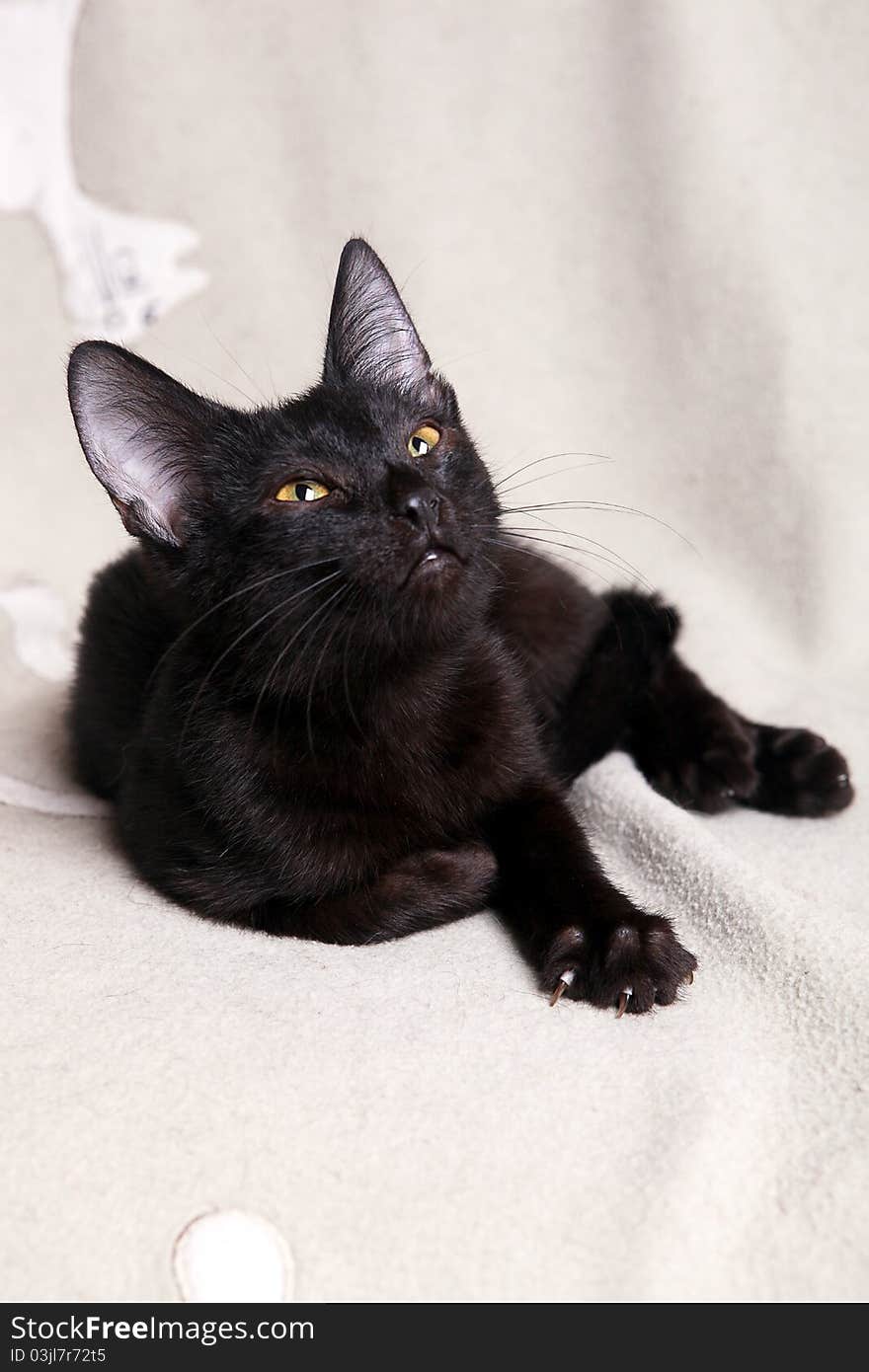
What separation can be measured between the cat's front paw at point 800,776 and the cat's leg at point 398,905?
1.67ft

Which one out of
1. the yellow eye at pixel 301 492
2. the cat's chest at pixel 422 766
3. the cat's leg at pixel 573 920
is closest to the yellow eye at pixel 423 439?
the yellow eye at pixel 301 492

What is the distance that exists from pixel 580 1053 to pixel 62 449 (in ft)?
5.76

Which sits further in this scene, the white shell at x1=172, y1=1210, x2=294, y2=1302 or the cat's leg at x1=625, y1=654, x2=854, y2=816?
the cat's leg at x1=625, y1=654, x2=854, y2=816

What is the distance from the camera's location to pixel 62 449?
99.0 inches

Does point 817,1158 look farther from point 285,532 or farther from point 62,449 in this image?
point 62,449

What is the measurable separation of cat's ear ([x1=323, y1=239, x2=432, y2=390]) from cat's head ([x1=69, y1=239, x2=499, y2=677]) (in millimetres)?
97

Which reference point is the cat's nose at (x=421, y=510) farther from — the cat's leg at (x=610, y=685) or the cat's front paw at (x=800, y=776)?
the cat's front paw at (x=800, y=776)

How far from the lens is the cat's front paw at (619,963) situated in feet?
4.01

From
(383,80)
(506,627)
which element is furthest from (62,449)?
(506,627)

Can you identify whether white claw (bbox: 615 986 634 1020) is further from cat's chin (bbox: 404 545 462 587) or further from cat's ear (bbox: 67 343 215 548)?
cat's ear (bbox: 67 343 215 548)

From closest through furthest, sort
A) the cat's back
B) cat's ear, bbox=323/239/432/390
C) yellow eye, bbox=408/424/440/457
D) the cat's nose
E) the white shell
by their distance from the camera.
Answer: the white shell, the cat's nose, yellow eye, bbox=408/424/440/457, cat's ear, bbox=323/239/432/390, the cat's back

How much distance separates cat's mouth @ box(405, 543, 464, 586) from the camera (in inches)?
47.2

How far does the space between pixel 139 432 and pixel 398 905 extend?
53cm

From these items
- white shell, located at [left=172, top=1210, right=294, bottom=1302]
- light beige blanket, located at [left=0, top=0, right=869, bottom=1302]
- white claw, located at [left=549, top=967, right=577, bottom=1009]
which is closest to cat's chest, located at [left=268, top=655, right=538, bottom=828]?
light beige blanket, located at [left=0, top=0, right=869, bottom=1302]
